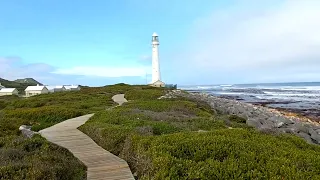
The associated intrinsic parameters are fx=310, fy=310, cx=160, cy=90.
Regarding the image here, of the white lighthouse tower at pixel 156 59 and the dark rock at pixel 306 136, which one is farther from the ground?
the white lighthouse tower at pixel 156 59

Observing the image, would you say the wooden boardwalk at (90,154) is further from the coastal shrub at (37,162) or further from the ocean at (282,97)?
the ocean at (282,97)


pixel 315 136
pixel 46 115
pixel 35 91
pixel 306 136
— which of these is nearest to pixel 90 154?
pixel 46 115

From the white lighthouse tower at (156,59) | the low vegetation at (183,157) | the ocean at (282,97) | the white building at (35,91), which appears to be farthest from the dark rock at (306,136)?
the white building at (35,91)

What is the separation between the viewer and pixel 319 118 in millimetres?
28953

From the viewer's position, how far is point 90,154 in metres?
8.49

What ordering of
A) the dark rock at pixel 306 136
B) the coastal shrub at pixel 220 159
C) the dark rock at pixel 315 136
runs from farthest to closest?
the dark rock at pixel 315 136, the dark rock at pixel 306 136, the coastal shrub at pixel 220 159

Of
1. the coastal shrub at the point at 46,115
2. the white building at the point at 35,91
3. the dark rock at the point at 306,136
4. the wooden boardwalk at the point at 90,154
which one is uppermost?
the white building at the point at 35,91

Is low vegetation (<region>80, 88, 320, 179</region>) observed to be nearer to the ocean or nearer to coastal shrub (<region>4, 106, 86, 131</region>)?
coastal shrub (<region>4, 106, 86, 131</region>)

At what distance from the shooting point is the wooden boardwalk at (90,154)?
675 cm

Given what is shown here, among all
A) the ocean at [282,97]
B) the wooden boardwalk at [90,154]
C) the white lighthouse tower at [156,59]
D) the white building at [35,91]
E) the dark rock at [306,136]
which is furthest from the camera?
the white building at [35,91]

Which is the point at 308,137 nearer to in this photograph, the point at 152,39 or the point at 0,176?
the point at 0,176

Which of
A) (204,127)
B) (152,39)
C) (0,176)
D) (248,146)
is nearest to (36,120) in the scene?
(204,127)

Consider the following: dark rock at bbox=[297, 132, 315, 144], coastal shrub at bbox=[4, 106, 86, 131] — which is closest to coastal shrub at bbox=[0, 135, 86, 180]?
coastal shrub at bbox=[4, 106, 86, 131]

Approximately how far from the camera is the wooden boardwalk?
6754 mm
